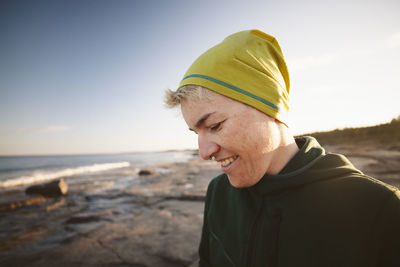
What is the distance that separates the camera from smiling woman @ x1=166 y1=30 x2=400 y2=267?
32.7 inches

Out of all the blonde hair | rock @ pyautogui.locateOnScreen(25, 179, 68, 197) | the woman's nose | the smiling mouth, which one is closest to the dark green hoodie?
the smiling mouth

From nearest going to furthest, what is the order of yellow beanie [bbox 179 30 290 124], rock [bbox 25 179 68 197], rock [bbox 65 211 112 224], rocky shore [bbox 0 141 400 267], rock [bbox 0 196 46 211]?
yellow beanie [bbox 179 30 290 124]
rocky shore [bbox 0 141 400 267]
rock [bbox 65 211 112 224]
rock [bbox 0 196 46 211]
rock [bbox 25 179 68 197]

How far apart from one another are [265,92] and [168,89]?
0.83m

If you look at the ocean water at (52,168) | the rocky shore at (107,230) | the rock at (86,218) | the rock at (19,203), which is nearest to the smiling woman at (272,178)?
the rocky shore at (107,230)

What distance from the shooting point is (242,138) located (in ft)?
3.51

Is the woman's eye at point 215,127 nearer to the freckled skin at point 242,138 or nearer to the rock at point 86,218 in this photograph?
the freckled skin at point 242,138

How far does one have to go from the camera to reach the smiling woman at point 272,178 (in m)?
0.83

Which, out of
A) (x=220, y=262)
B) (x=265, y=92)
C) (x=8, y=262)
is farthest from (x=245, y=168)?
(x=8, y=262)

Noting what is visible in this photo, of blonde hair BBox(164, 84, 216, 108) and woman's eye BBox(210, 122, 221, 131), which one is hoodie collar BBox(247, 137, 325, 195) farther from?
blonde hair BBox(164, 84, 216, 108)

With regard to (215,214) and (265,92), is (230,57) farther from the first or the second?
(215,214)

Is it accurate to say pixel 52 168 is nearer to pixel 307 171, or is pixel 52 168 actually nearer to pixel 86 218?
pixel 86 218

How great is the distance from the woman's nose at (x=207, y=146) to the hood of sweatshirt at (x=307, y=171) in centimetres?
39

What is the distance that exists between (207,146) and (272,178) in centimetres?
48

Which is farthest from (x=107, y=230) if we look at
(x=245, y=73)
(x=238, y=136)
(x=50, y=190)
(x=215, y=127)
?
(x=50, y=190)
